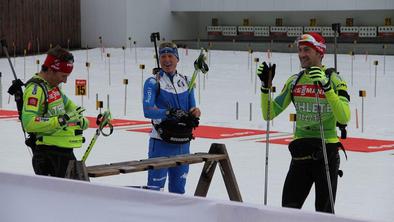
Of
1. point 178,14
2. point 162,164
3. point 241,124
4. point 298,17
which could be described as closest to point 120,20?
point 178,14

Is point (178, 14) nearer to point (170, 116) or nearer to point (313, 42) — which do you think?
point (170, 116)

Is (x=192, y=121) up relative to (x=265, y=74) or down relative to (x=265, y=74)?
down

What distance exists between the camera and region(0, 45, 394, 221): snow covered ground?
869cm

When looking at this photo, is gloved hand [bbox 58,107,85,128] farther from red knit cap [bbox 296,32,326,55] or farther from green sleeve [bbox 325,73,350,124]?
green sleeve [bbox 325,73,350,124]

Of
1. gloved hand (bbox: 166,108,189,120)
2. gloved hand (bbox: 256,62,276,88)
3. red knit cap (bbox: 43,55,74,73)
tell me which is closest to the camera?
gloved hand (bbox: 256,62,276,88)

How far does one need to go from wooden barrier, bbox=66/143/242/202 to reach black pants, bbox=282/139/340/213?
0.61 m

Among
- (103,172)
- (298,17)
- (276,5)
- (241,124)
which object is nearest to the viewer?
(103,172)

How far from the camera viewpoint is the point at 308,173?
19.0ft

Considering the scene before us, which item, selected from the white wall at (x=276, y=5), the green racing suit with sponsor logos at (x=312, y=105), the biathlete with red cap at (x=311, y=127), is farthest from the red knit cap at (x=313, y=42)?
the white wall at (x=276, y=5)

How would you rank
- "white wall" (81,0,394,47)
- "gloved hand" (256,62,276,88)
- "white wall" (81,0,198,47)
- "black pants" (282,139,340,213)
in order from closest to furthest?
1. "black pants" (282,139,340,213)
2. "gloved hand" (256,62,276,88)
3. "white wall" (81,0,394,47)
4. "white wall" (81,0,198,47)

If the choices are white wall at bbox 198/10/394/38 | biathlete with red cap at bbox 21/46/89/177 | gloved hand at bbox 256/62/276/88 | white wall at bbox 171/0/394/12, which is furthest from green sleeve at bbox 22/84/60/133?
white wall at bbox 198/10/394/38

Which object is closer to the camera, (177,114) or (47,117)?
(47,117)

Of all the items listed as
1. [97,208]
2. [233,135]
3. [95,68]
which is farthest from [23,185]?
[95,68]

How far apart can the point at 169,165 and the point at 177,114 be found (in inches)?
24.9
